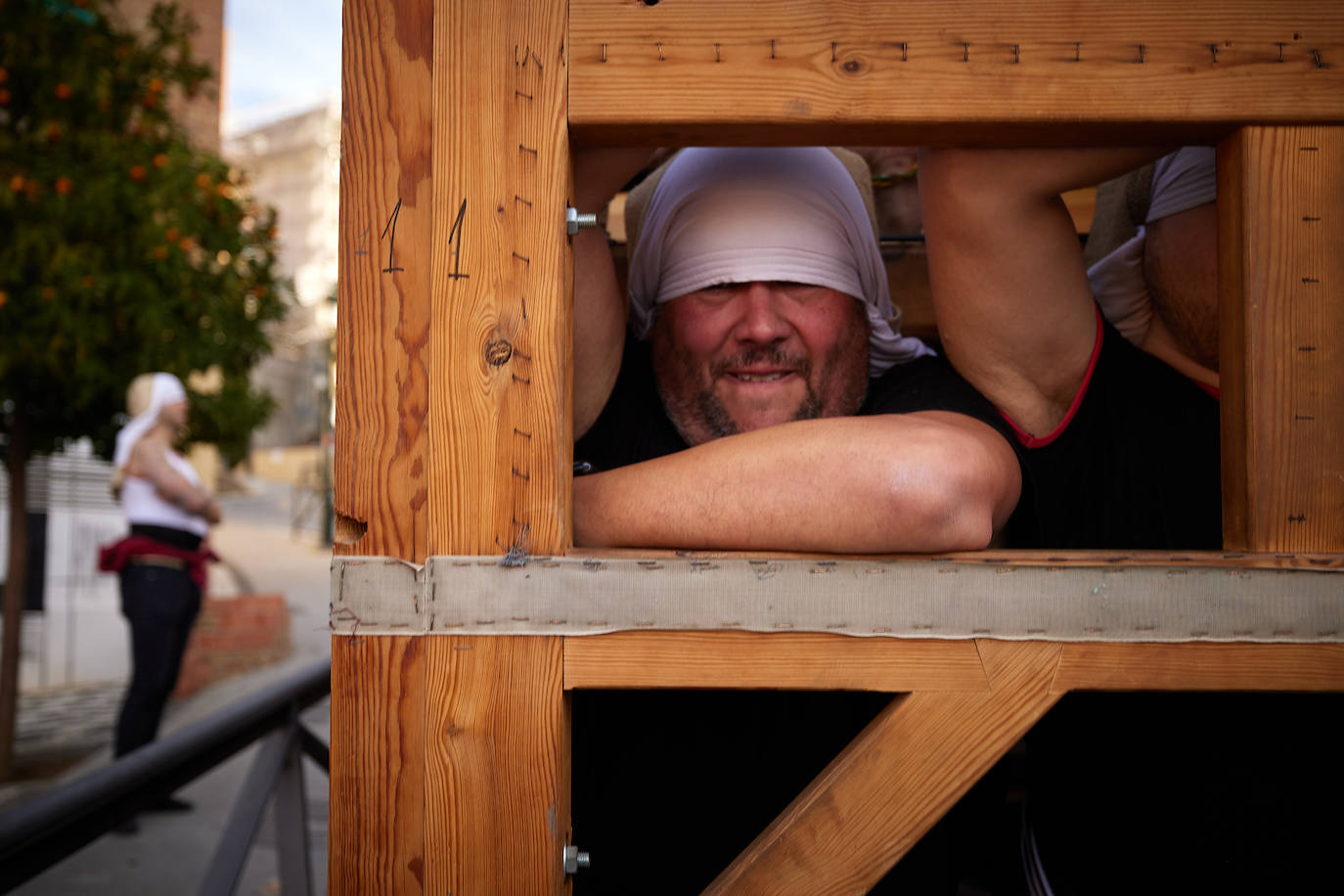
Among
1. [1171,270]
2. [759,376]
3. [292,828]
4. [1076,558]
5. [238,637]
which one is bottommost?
[238,637]

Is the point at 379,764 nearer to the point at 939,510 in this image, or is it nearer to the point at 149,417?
the point at 939,510

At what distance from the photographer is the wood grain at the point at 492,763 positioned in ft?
3.34

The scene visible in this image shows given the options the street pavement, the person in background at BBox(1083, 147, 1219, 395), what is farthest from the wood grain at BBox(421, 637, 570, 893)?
the person in background at BBox(1083, 147, 1219, 395)

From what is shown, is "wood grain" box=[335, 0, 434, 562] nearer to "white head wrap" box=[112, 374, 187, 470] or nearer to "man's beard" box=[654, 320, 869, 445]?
"man's beard" box=[654, 320, 869, 445]

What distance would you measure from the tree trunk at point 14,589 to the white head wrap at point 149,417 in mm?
768

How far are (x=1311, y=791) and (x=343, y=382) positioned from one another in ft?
4.16

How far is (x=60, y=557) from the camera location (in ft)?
19.0

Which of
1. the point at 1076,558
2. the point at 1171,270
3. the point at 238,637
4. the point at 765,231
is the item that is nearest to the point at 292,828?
the point at 765,231

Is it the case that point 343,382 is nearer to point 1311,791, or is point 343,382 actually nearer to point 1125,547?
point 1125,547

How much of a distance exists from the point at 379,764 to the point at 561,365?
0.46 meters

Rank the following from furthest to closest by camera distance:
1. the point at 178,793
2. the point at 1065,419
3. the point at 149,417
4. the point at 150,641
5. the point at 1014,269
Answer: the point at 178,793 → the point at 149,417 → the point at 150,641 → the point at 1065,419 → the point at 1014,269

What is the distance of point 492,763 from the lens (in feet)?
3.35

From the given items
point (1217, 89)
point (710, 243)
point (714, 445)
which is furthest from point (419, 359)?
point (1217, 89)

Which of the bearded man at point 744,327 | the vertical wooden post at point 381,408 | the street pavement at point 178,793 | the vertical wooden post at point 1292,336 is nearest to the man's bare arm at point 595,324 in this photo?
the bearded man at point 744,327
